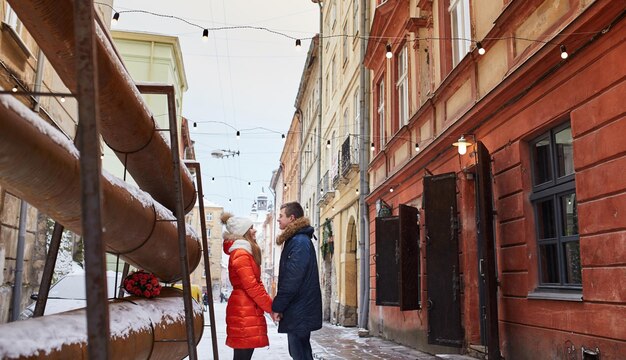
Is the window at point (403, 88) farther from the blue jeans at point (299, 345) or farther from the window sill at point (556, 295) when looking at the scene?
the blue jeans at point (299, 345)

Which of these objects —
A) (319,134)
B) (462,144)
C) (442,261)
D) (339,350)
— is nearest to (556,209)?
(462,144)

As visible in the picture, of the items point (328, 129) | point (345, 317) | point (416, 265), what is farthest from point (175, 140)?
point (328, 129)

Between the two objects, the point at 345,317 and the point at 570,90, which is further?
the point at 345,317

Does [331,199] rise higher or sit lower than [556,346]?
higher

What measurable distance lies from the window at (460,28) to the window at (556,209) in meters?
2.81

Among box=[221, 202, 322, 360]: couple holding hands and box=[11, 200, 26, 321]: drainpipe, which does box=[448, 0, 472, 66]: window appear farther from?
box=[11, 200, 26, 321]: drainpipe

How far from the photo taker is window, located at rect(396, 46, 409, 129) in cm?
1242

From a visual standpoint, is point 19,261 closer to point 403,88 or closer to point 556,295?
point 556,295

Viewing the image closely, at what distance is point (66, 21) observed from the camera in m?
2.42

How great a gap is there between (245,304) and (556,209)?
139 inches

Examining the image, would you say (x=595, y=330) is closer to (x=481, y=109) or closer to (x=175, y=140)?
(x=481, y=109)

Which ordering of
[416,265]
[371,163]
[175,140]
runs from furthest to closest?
1. [371,163]
2. [416,265]
3. [175,140]

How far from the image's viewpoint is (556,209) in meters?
6.20

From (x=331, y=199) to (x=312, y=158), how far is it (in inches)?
320
